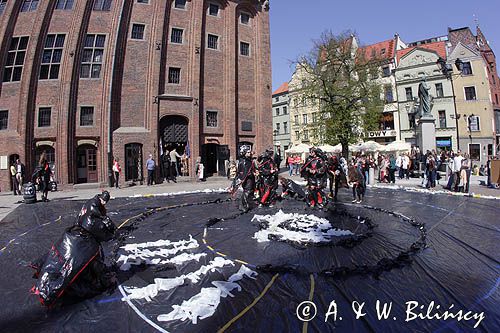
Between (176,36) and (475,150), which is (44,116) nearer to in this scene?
(176,36)

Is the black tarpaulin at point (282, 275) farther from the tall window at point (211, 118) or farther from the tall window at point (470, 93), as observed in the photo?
the tall window at point (470, 93)

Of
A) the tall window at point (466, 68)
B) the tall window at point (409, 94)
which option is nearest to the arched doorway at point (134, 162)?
the tall window at point (409, 94)

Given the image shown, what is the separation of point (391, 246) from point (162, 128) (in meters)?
19.5

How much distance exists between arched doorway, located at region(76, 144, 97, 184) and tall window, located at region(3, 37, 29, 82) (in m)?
6.64

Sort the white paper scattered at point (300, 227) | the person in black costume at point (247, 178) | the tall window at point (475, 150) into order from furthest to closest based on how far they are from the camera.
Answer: the tall window at point (475, 150)
the person in black costume at point (247, 178)
the white paper scattered at point (300, 227)

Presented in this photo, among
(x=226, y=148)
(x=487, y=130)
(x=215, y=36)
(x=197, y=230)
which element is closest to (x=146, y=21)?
(x=215, y=36)

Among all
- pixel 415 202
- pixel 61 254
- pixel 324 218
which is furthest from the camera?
pixel 415 202

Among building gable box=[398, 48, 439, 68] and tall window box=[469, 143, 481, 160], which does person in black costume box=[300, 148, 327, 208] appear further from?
building gable box=[398, 48, 439, 68]

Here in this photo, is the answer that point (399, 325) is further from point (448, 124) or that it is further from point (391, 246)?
point (448, 124)

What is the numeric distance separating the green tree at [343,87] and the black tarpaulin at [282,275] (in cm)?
1825

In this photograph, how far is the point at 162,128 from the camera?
2198 cm

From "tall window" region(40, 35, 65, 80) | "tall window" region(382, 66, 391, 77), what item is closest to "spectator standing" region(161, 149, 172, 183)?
"tall window" region(40, 35, 65, 80)

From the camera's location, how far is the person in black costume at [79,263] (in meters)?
3.48

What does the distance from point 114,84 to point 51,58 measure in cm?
466
